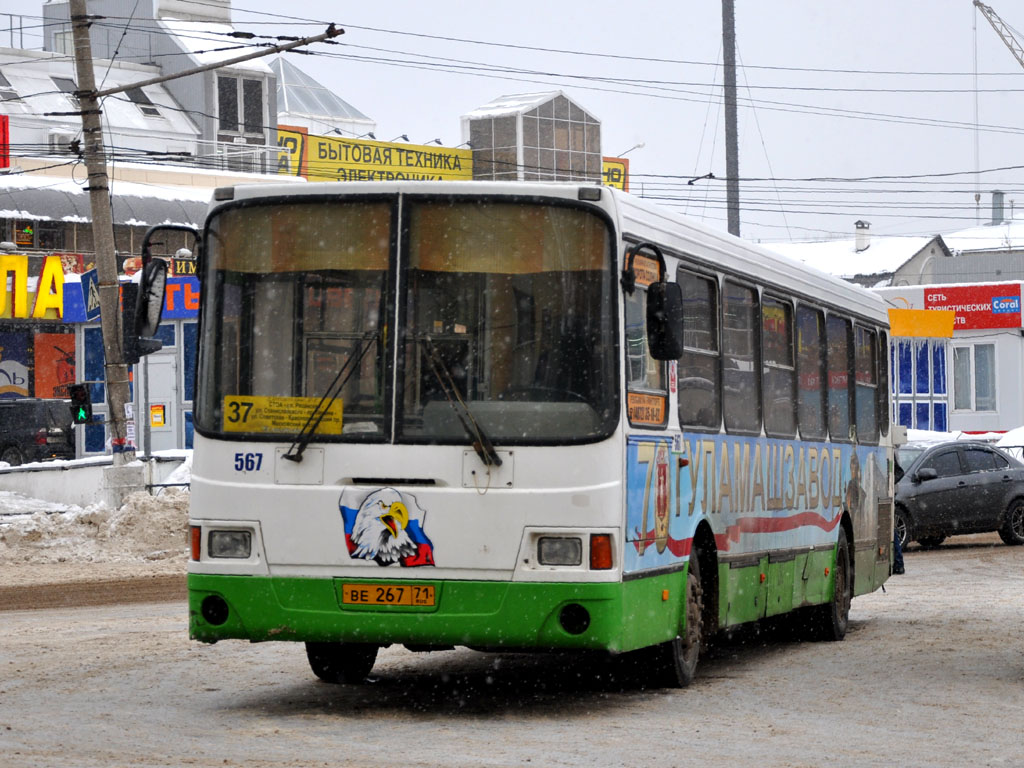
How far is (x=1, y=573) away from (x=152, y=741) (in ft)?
50.6

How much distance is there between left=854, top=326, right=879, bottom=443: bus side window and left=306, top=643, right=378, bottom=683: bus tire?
5732 mm

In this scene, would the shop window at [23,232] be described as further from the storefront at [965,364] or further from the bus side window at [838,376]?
the bus side window at [838,376]

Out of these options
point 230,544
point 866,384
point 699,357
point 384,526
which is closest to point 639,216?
point 699,357

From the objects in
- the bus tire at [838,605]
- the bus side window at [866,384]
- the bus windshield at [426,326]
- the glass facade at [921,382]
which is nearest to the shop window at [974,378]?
the glass facade at [921,382]

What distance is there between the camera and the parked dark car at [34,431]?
1647 inches

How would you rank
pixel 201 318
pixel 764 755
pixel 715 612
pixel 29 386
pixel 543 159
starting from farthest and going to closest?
pixel 543 159 < pixel 29 386 < pixel 715 612 < pixel 201 318 < pixel 764 755

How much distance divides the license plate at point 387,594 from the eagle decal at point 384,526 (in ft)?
0.40

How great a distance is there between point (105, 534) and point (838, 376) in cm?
1386

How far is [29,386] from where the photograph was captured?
51.2 m

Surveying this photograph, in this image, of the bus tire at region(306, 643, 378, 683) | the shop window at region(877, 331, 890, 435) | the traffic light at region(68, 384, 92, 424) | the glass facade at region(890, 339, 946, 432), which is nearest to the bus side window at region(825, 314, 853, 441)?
the shop window at region(877, 331, 890, 435)

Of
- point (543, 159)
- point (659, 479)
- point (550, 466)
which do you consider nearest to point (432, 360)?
point (550, 466)

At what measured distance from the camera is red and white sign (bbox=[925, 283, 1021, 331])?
57.7 metres

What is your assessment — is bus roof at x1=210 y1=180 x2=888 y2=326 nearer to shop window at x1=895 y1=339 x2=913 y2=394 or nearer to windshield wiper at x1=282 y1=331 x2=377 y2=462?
windshield wiper at x1=282 y1=331 x2=377 y2=462

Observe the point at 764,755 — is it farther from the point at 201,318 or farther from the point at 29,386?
the point at 29,386
